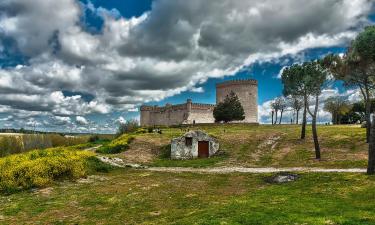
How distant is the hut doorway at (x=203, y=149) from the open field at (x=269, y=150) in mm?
2250

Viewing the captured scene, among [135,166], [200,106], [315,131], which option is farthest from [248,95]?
[135,166]

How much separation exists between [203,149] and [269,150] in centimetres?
841

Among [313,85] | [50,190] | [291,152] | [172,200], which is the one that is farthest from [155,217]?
[313,85]

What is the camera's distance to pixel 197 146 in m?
45.0

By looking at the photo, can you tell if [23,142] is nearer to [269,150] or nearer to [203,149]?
[203,149]

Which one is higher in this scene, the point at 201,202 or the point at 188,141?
the point at 188,141

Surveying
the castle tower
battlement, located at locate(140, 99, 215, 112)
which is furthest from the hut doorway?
battlement, located at locate(140, 99, 215, 112)

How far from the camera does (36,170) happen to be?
22922 mm

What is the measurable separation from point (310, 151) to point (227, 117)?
43.4 metres

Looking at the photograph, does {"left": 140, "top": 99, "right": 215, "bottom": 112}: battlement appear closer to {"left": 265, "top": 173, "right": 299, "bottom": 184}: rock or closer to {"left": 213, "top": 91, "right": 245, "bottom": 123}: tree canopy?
{"left": 213, "top": 91, "right": 245, "bottom": 123}: tree canopy

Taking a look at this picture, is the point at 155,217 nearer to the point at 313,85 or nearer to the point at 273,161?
the point at 273,161

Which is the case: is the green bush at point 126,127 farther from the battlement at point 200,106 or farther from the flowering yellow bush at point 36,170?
the flowering yellow bush at point 36,170

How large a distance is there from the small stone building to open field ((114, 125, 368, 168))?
1.57 metres

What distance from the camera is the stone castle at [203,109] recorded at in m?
94.9
